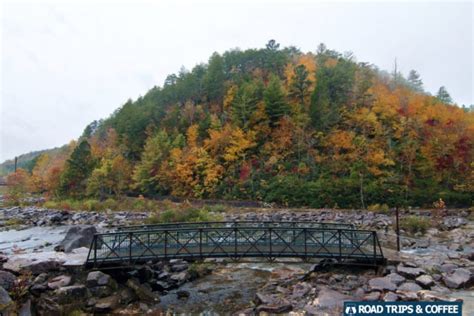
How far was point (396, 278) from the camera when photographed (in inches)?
550

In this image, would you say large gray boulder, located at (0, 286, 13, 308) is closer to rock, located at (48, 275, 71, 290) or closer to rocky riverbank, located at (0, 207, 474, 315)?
rocky riverbank, located at (0, 207, 474, 315)

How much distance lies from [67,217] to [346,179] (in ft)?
118

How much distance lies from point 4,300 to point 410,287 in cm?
1482

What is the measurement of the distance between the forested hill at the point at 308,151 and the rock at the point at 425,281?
101 ft

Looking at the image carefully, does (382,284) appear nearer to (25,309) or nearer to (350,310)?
(350,310)

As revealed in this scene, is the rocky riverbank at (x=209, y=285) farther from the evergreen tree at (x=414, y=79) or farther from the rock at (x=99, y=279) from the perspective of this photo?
the evergreen tree at (x=414, y=79)

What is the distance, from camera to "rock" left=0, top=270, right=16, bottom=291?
13.0 metres

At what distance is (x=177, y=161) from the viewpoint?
2259 inches

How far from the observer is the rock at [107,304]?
13.2m

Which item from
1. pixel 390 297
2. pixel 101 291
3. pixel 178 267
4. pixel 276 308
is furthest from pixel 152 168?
pixel 390 297

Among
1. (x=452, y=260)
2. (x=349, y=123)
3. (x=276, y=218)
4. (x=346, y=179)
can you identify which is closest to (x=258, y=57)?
(x=349, y=123)

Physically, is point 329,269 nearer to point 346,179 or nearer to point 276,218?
point 276,218

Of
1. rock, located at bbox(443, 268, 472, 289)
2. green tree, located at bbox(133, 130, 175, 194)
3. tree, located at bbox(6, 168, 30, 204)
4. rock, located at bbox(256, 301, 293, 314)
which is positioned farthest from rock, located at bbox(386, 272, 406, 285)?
tree, located at bbox(6, 168, 30, 204)

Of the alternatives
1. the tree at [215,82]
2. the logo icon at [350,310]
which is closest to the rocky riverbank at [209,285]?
the logo icon at [350,310]
